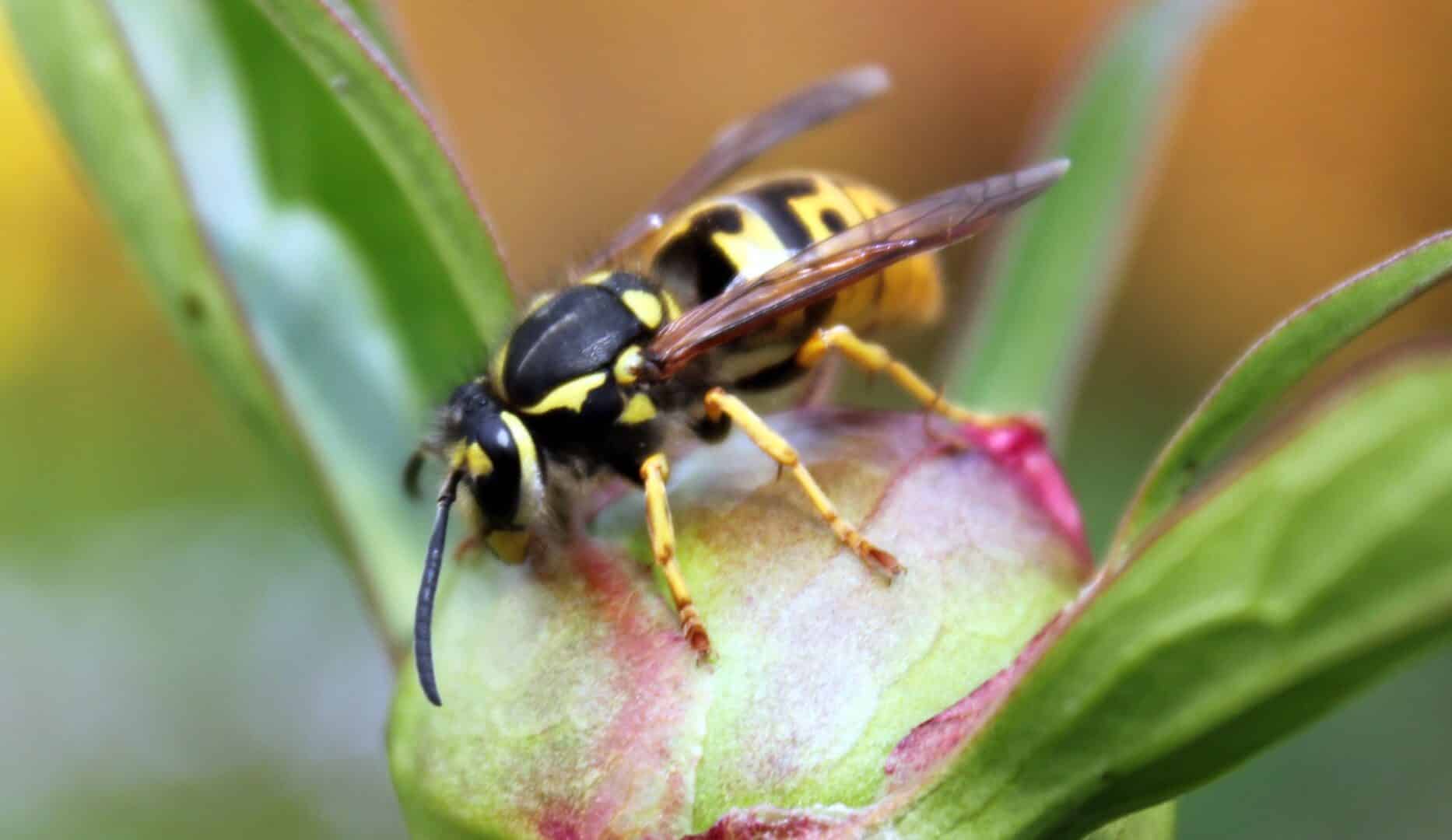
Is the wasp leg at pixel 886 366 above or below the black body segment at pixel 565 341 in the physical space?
below

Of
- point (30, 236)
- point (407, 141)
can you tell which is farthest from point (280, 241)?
point (30, 236)

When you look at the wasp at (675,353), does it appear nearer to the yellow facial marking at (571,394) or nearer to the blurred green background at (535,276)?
the yellow facial marking at (571,394)

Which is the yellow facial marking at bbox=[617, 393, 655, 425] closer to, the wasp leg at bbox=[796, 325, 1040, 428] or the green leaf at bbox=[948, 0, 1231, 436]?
the wasp leg at bbox=[796, 325, 1040, 428]

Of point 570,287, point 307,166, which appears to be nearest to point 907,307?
point 570,287

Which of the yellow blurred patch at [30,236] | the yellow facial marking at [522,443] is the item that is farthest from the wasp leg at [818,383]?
the yellow blurred patch at [30,236]

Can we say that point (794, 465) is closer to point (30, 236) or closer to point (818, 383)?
point (818, 383)

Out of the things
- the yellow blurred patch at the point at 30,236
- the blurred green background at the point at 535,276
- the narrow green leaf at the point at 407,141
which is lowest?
the blurred green background at the point at 535,276

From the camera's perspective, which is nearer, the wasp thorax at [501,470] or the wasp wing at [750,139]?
the wasp thorax at [501,470]
